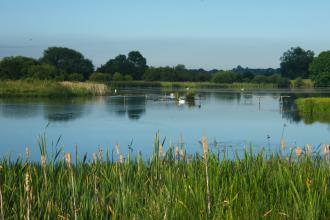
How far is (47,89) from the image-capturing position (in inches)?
2499

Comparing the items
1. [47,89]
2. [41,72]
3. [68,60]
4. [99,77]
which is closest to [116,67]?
[68,60]

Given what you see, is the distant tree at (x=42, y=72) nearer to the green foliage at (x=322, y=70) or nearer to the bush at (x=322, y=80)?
the green foliage at (x=322, y=70)

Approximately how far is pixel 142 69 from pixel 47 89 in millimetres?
69909

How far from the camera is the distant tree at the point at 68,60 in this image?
121m

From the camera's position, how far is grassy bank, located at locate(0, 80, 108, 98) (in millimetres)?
61325

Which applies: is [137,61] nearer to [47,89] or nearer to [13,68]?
[13,68]

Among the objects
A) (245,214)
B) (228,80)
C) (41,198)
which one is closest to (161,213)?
(245,214)

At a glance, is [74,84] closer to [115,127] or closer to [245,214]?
[115,127]

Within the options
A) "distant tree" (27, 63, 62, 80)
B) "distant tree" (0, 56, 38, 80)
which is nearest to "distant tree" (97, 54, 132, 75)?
"distant tree" (0, 56, 38, 80)

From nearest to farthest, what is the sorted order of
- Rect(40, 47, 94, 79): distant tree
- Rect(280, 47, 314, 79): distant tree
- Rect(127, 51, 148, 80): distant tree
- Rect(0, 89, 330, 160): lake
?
Rect(0, 89, 330, 160): lake < Rect(40, 47, 94, 79): distant tree < Rect(127, 51, 148, 80): distant tree < Rect(280, 47, 314, 79): distant tree

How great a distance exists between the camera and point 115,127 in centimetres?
2881

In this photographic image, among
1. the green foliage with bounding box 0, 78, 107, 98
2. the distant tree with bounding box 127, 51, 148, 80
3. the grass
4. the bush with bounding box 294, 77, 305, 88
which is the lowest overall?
the bush with bounding box 294, 77, 305, 88

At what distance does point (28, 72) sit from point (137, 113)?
46.3 metres

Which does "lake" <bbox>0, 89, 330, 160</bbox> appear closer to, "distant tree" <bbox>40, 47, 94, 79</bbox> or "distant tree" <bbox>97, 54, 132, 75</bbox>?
"distant tree" <bbox>40, 47, 94, 79</bbox>
